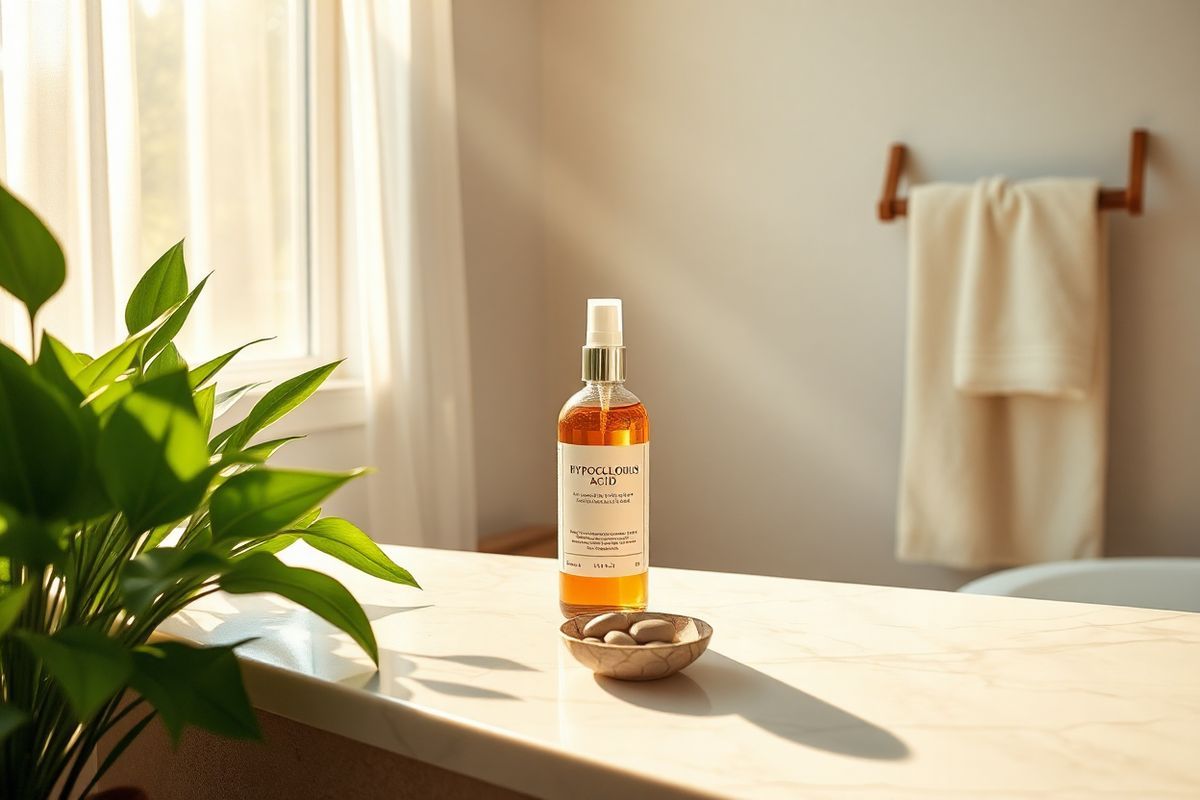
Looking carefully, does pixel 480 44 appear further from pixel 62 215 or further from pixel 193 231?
pixel 62 215

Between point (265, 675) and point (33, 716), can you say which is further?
point (265, 675)

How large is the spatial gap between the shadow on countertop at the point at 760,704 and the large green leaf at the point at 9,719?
1.03 ft

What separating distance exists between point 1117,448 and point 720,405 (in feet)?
2.65

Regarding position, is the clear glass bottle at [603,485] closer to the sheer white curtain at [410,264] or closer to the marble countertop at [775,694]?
the marble countertop at [775,694]

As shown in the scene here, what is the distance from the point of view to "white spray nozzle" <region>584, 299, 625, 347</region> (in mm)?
733

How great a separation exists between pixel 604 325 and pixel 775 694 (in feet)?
0.92

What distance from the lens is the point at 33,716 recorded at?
0.55 metres

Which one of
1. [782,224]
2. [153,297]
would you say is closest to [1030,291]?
[782,224]

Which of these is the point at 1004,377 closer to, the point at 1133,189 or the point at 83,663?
the point at 1133,189

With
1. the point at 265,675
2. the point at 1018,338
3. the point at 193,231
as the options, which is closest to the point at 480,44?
the point at 193,231

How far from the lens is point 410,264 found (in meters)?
1.95

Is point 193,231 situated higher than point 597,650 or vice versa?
point 193,231

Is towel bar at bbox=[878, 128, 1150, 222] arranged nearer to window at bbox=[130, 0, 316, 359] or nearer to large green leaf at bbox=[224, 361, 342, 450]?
window at bbox=[130, 0, 316, 359]

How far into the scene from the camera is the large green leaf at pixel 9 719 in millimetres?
431
